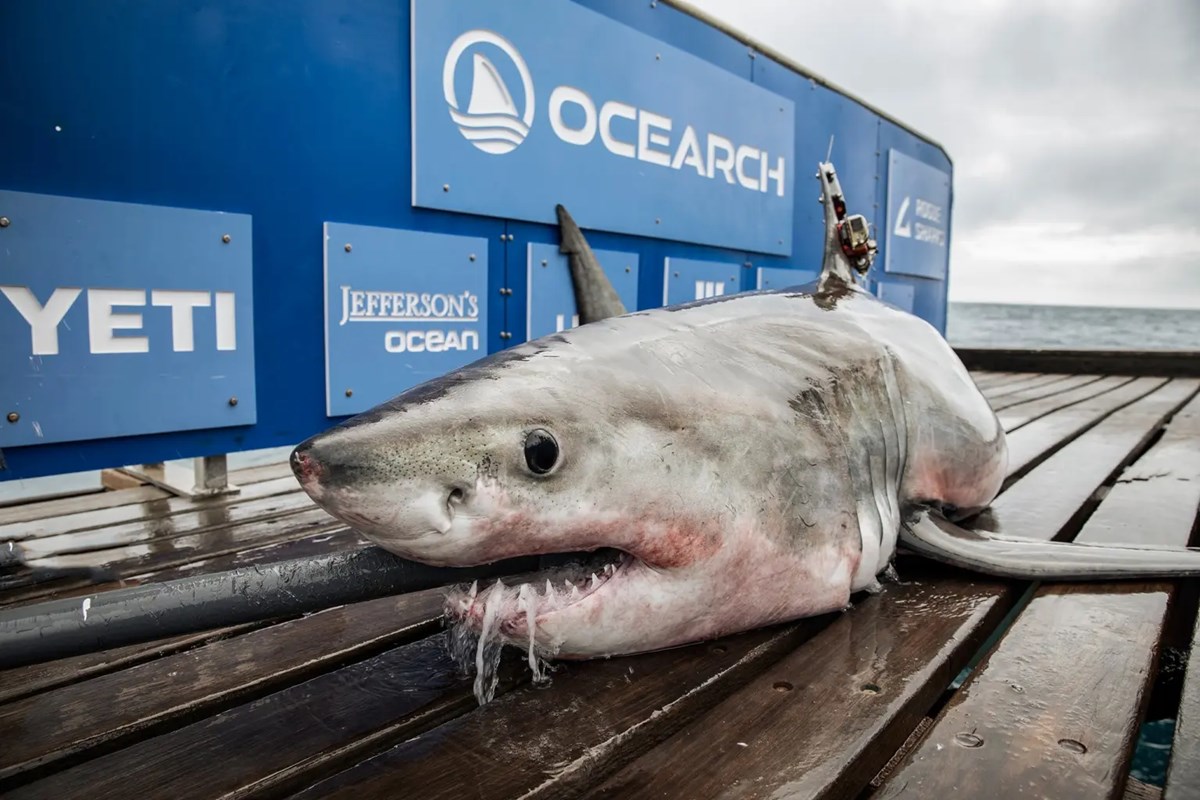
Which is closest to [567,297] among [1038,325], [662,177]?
[662,177]

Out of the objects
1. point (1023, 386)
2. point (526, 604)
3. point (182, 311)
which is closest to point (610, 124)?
point (182, 311)

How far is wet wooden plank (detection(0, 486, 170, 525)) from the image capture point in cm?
230

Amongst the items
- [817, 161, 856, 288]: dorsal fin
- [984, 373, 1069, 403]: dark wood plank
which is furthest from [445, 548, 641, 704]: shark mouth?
[984, 373, 1069, 403]: dark wood plank

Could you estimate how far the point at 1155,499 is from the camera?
7.80ft

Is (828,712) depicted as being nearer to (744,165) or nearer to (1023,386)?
(744,165)

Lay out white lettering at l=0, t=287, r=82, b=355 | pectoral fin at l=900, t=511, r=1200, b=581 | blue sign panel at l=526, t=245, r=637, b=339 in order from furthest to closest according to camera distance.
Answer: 1. blue sign panel at l=526, t=245, r=637, b=339
2. white lettering at l=0, t=287, r=82, b=355
3. pectoral fin at l=900, t=511, r=1200, b=581

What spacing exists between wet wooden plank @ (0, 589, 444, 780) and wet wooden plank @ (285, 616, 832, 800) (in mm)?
306

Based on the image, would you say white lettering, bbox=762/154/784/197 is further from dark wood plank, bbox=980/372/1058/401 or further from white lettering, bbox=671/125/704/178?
dark wood plank, bbox=980/372/1058/401

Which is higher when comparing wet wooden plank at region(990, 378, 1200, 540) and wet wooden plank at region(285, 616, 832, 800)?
wet wooden plank at region(990, 378, 1200, 540)

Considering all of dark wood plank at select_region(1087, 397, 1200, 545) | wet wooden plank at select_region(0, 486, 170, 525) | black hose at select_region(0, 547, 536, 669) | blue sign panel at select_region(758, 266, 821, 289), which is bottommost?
wet wooden plank at select_region(0, 486, 170, 525)

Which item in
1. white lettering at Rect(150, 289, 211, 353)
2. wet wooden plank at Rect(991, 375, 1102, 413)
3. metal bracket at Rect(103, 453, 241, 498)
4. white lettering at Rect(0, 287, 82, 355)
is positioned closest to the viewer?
white lettering at Rect(0, 287, 82, 355)

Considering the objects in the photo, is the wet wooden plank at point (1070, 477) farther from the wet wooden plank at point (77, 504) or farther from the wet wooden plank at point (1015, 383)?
the wet wooden plank at point (77, 504)

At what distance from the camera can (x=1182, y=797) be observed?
0.90 meters

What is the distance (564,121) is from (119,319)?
6.66 ft
